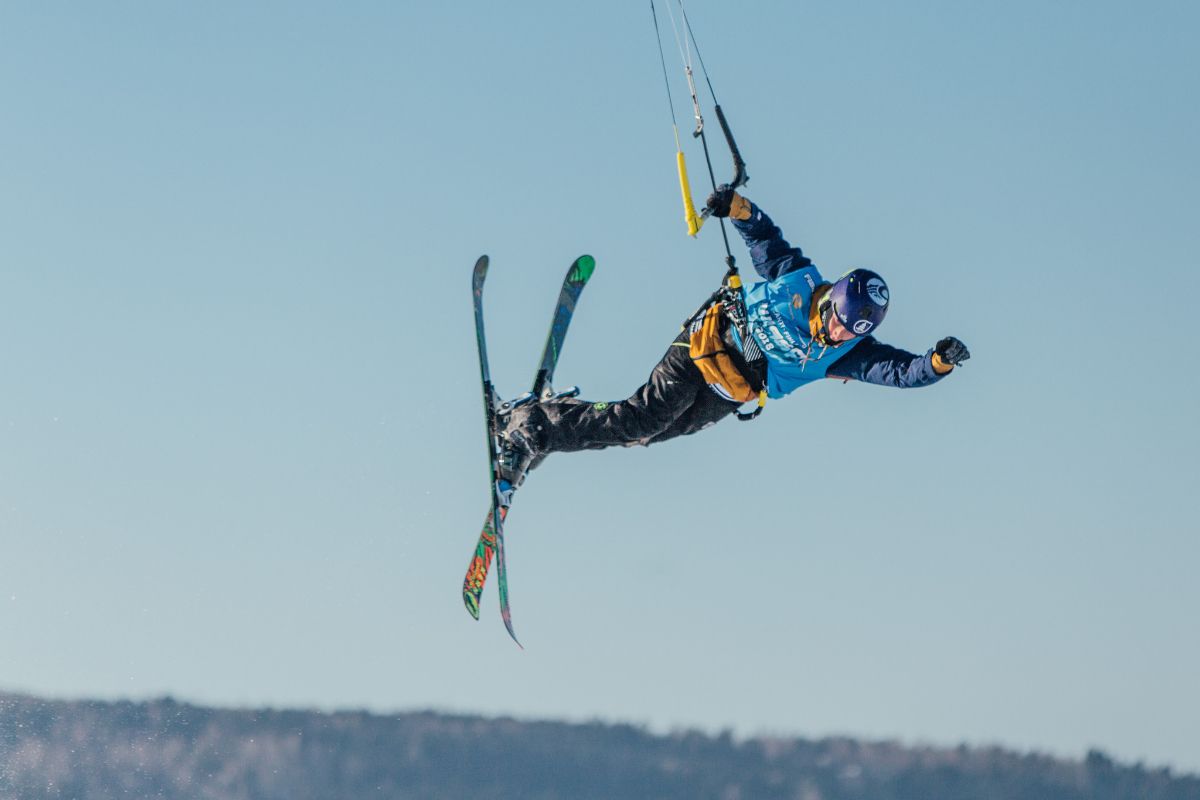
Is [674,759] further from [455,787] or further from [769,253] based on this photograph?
[769,253]

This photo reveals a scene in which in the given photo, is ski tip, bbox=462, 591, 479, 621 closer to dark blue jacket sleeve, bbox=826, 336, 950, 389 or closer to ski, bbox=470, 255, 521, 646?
ski, bbox=470, 255, 521, 646

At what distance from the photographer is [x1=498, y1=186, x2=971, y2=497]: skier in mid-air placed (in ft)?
33.8

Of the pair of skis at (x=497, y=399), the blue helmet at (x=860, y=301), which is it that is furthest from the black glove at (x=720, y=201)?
the pair of skis at (x=497, y=399)

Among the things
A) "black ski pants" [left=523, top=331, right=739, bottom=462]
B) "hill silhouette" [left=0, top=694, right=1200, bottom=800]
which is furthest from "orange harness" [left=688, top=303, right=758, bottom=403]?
"hill silhouette" [left=0, top=694, right=1200, bottom=800]

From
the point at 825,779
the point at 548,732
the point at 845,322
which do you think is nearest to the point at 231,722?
the point at 548,732

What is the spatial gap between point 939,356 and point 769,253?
1.62 metres

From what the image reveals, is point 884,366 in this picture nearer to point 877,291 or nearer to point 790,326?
point 877,291

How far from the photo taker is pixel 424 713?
46.2 m

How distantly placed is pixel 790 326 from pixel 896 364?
769 mm

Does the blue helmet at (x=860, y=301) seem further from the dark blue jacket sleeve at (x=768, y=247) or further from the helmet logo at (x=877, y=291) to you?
the dark blue jacket sleeve at (x=768, y=247)

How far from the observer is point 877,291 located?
10289 millimetres

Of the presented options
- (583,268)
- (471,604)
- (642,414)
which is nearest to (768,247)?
(642,414)

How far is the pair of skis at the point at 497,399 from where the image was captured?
13.1 m

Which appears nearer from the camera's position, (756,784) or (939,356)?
(939,356)
